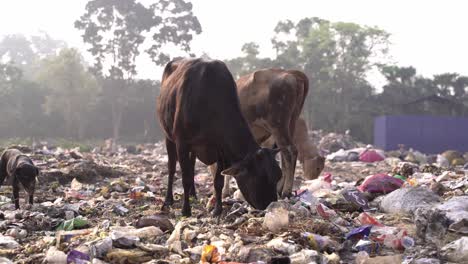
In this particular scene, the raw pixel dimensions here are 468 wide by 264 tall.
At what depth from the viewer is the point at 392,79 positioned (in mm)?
30281

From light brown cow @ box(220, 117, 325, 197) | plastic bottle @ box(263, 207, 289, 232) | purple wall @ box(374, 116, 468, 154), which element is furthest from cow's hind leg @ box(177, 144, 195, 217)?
purple wall @ box(374, 116, 468, 154)

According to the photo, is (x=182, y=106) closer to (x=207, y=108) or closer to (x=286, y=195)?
(x=207, y=108)

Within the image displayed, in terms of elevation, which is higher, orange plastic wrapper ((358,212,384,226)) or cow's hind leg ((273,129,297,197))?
cow's hind leg ((273,129,297,197))

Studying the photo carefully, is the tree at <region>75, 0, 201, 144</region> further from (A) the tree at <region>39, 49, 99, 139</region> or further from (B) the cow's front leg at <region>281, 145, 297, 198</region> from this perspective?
(B) the cow's front leg at <region>281, 145, 297, 198</region>

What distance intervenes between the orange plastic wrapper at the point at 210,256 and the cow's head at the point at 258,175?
3.90 ft

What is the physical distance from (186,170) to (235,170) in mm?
850

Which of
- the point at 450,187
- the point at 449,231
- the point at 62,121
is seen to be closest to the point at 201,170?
the point at 450,187

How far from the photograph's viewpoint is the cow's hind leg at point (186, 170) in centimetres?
530

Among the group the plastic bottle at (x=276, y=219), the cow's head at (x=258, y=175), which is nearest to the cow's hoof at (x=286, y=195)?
the cow's head at (x=258, y=175)

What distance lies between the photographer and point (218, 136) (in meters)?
5.08

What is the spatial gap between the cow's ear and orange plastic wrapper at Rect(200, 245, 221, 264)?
3.90ft

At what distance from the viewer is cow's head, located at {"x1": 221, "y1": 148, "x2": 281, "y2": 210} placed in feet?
15.6

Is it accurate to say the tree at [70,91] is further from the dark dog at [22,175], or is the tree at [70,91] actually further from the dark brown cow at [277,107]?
the dark brown cow at [277,107]

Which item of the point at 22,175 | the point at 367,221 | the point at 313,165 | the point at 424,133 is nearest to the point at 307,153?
the point at 313,165
